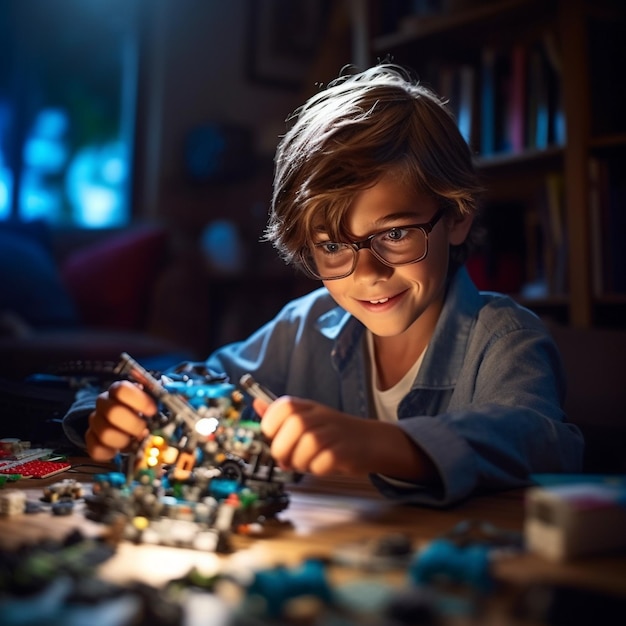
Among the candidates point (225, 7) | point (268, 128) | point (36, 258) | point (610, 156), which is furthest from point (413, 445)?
point (225, 7)

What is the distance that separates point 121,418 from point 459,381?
1.84 ft

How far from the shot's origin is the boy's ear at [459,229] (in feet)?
4.00

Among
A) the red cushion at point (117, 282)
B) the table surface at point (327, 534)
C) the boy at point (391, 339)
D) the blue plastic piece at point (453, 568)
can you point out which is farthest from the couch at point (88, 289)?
the blue plastic piece at point (453, 568)

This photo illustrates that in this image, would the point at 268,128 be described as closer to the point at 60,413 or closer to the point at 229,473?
the point at 60,413

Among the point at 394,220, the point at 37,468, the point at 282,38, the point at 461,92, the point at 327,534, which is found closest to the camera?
the point at 327,534

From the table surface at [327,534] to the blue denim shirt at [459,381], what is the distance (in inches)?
1.4

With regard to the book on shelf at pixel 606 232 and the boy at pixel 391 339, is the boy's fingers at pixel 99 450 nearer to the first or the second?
the boy at pixel 391 339

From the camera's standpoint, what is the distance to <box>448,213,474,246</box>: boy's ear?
122 centimetres

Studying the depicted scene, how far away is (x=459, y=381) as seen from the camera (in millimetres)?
1169

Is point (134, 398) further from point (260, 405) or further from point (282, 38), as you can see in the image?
point (282, 38)

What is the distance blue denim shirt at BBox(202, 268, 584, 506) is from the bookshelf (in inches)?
29.1

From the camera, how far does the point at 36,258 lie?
286cm

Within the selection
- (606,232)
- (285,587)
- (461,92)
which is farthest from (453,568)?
(461,92)

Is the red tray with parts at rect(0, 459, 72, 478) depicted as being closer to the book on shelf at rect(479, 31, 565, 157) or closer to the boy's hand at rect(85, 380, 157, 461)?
the boy's hand at rect(85, 380, 157, 461)
